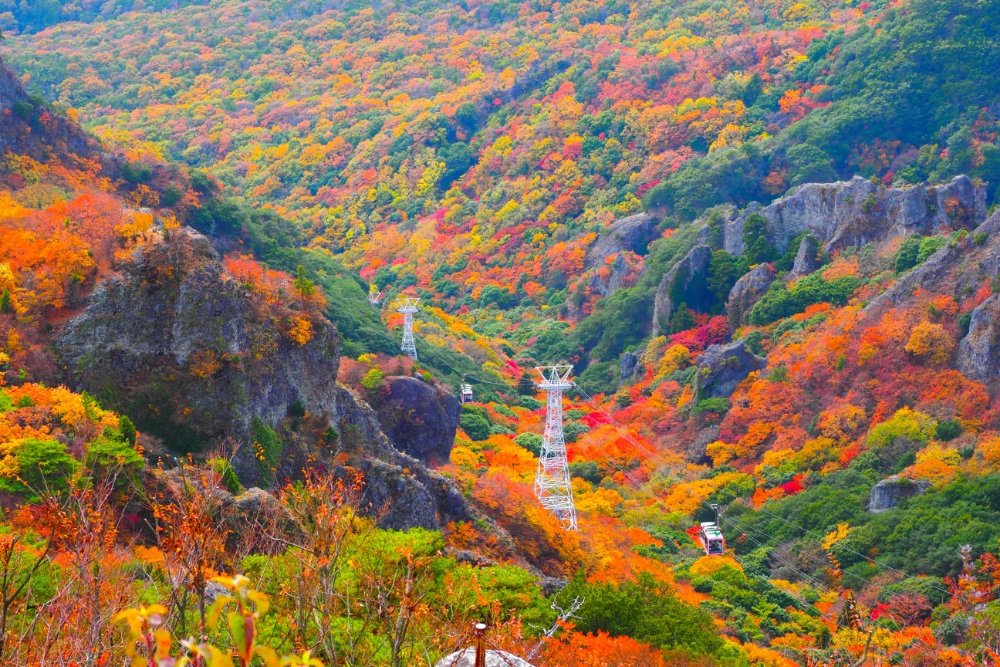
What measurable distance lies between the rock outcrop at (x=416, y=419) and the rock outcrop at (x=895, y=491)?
16.2m

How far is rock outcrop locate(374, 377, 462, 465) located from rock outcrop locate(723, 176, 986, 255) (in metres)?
29.1

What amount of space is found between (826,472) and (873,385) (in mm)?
5334

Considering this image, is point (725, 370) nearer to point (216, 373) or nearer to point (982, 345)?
point (982, 345)

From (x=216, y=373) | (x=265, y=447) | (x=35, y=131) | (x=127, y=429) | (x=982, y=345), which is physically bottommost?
(x=982, y=345)

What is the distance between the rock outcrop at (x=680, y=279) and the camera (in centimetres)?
6481

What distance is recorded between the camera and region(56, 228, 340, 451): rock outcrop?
27266 mm

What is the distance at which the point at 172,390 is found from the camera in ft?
90.8

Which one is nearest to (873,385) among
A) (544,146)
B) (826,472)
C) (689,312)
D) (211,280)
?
(826,472)

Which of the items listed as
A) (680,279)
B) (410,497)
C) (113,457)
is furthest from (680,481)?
(113,457)

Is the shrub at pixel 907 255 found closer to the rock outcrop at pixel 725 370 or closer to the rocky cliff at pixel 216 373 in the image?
the rock outcrop at pixel 725 370

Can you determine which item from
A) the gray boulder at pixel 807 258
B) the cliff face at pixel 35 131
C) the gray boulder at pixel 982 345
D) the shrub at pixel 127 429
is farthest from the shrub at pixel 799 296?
the shrub at pixel 127 429

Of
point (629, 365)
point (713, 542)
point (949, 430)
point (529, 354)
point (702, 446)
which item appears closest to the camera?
point (713, 542)

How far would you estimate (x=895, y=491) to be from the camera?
1567 inches

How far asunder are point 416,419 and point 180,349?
519 inches
